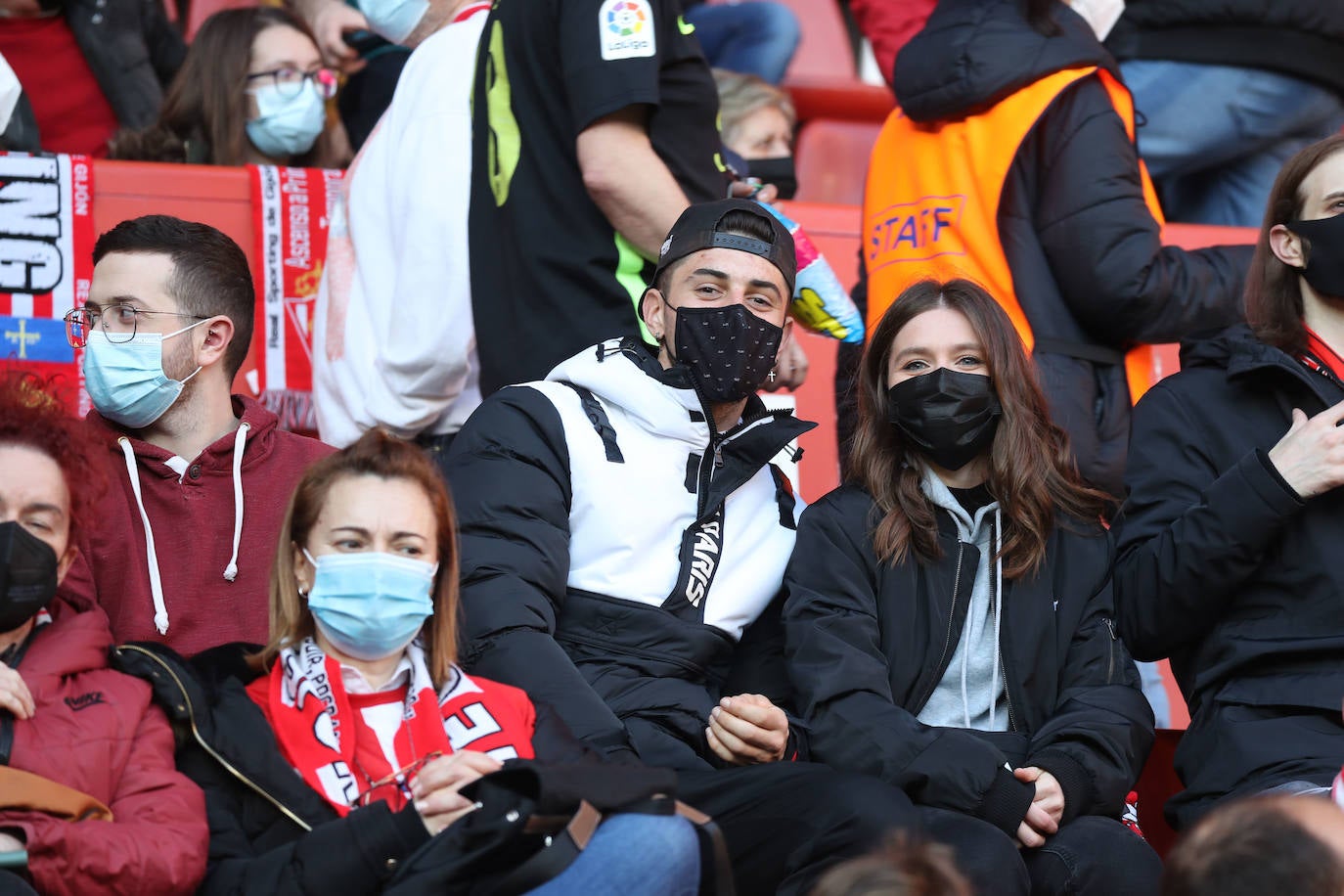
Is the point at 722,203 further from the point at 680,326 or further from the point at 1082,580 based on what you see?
the point at 1082,580

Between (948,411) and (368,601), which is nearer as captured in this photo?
(368,601)

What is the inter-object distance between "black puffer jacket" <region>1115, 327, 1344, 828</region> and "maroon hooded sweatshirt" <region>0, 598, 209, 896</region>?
193cm

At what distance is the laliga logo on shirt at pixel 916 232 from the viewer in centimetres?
468

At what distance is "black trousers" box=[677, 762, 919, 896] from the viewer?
322cm

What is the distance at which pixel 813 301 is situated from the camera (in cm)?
454

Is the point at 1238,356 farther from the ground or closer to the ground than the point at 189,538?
farther from the ground

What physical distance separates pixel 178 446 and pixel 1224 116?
339cm

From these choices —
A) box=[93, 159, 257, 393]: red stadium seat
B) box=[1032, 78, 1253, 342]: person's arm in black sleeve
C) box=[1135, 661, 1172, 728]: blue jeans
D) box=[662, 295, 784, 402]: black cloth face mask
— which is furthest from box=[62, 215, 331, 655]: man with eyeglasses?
box=[1135, 661, 1172, 728]: blue jeans

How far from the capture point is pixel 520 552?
3.63m

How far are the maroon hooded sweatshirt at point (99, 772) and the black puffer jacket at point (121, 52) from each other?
340 centimetres

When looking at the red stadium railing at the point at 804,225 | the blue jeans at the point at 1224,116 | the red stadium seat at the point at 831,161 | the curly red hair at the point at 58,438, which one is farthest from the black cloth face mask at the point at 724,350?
the red stadium seat at the point at 831,161

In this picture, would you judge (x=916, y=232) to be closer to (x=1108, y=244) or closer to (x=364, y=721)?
(x=1108, y=244)

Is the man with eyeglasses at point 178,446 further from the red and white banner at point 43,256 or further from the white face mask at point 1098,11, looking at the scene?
the white face mask at point 1098,11

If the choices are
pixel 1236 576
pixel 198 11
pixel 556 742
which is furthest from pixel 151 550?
pixel 198 11
